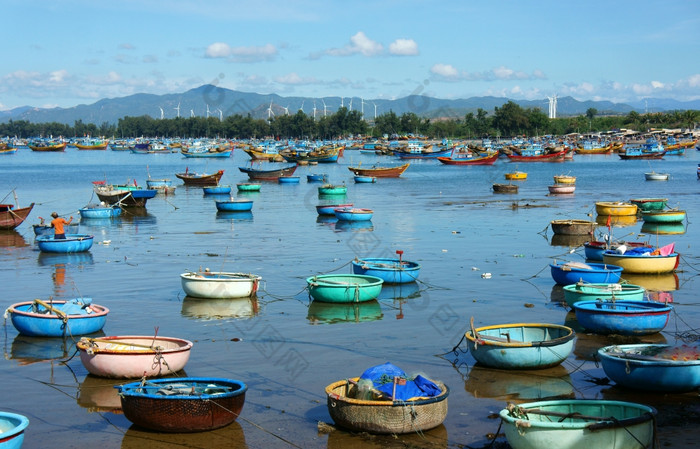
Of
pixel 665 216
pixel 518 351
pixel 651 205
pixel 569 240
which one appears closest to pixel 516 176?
pixel 651 205

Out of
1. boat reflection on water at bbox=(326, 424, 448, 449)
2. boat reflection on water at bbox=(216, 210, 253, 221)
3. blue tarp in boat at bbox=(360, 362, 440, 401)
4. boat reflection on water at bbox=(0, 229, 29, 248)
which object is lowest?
boat reflection on water at bbox=(216, 210, 253, 221)

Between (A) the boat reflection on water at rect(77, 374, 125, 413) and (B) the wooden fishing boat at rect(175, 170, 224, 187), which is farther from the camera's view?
(B) the wooden fishing boat at rect(175, 170, 224, 187)

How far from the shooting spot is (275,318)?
59.5 ft

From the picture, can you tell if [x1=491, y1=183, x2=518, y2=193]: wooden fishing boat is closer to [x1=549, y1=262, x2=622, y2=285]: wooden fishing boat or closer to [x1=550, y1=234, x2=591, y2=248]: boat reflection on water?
[x1=550, y1=234, x2=591, y2=248]: boat reflection on water

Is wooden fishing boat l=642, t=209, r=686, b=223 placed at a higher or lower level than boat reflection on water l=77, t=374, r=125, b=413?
higher

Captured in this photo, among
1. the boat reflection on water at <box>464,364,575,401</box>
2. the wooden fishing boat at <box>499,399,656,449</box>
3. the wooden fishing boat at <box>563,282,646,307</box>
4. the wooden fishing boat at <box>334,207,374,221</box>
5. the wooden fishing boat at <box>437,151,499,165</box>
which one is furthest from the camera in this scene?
the wooden fishing boat at <box>437,151,499,165</box>

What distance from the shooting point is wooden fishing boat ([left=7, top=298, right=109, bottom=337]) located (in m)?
15.8

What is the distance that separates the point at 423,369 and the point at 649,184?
57.0m

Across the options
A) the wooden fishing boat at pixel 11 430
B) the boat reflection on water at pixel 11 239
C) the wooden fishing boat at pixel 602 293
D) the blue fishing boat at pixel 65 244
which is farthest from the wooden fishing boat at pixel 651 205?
the wooden fishing boat at pixel 11 430

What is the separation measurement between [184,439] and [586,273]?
12.5 m

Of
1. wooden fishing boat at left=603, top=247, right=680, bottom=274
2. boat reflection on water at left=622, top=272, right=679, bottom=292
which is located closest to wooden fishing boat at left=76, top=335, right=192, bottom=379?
boat reflection on water at left=622, top=272, right=679, bottom=292

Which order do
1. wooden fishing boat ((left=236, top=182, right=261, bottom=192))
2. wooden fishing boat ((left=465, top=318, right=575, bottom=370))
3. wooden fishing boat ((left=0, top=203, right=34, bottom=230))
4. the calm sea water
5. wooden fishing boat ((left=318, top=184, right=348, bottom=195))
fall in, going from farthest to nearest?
wooden fishing boat ((left=236, top=182, right=261, bottom=192)) < wooden fishing boat ((left=318, top=184, right=348, bottom=195)) < wooden fishing boat ((left=0, top=203, right=34, bottom=230)) < wooden fishing boat ((left=465, top=318, right=575, bottom=370)) < the calm sea water

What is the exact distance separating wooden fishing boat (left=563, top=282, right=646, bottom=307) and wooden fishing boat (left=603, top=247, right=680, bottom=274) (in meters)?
4.13

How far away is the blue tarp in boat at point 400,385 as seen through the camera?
10.8m
